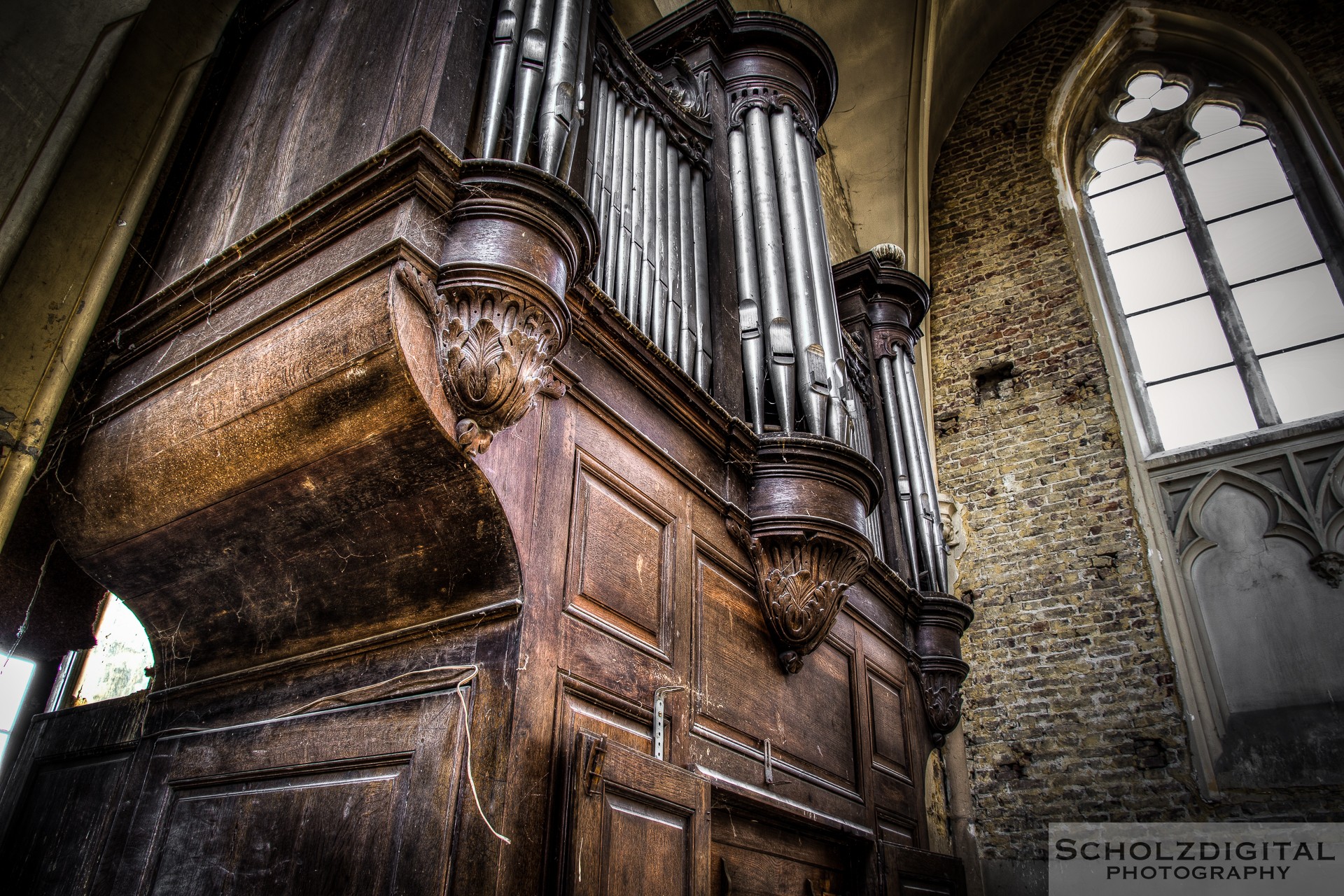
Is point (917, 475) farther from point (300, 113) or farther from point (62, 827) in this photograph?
point (62, 827)

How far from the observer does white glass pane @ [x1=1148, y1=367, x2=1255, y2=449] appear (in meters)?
6.90

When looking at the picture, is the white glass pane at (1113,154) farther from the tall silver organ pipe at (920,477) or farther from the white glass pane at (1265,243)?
the tall silver organ pipe at (920,477)

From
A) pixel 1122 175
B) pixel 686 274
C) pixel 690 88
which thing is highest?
pixel 1122 175

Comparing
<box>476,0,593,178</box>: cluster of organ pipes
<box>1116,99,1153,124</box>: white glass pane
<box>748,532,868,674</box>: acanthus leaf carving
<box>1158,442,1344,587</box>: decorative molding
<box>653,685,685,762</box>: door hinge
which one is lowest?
<box>653,685,685,762</box>: door hinge

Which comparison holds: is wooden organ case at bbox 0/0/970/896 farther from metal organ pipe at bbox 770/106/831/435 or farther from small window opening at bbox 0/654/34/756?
small window opening at bbox 0/654/34/756

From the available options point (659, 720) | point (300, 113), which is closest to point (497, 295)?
point (659, 720)

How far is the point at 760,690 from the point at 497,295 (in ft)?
5.76

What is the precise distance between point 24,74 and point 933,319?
6.97 metres

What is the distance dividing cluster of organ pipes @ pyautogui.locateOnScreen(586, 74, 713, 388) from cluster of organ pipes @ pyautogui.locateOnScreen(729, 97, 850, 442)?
0.68 feet

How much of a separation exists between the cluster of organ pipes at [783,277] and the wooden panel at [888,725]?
1290 mm

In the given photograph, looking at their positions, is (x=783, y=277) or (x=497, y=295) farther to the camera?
(x=783, y=277)

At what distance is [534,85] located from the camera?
2.84 m

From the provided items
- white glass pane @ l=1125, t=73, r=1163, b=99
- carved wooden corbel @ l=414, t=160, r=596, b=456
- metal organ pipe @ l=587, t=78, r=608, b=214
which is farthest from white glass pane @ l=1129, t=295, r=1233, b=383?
carved wooden corbel @ l=414, t=160, r=596, b=456

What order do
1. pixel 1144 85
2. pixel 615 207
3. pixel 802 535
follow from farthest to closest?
1. pixel 1144 85
2. pixel 615 207
3. pixel 802 535
